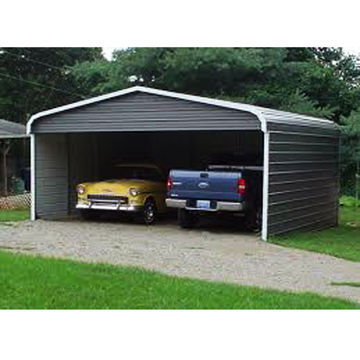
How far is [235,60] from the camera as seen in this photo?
2652 centimetres

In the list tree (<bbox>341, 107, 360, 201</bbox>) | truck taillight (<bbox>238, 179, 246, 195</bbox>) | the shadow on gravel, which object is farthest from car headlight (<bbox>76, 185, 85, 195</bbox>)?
tree (<bbox>341, 107, 360, 201</bbox>)

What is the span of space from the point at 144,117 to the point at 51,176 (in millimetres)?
3775

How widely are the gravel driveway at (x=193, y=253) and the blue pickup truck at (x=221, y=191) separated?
24.3 inches

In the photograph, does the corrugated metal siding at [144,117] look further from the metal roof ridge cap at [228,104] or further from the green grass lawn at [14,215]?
the green grass lawn at [14,215]

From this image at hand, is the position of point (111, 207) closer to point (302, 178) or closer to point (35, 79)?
point (302, 178)

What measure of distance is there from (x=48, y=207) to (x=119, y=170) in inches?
92.1

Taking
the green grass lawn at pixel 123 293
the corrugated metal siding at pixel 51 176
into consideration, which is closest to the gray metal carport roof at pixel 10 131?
the corrugated metal siding at pixel 51 176

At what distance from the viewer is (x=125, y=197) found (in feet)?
56.1

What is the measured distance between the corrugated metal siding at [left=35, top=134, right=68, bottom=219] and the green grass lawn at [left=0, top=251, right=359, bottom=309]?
924 centimetres

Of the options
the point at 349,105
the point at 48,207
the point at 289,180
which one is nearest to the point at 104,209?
the point at 48,207

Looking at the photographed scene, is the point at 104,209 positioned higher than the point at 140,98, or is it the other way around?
the point at 140,98

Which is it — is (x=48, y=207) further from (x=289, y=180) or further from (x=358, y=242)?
(x=358, y=242)

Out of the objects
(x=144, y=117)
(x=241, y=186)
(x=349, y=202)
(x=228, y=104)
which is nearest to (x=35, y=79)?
(x=349, y=202)

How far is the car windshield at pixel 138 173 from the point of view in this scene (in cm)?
1892
